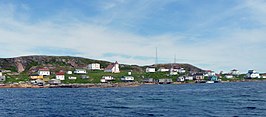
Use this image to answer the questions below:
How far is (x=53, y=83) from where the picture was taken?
198 meters

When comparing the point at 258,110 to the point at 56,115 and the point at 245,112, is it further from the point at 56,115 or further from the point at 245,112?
the point at 56,115

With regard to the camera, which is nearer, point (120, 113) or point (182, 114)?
point (182, 114)

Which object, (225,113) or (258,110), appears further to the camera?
(258,110)

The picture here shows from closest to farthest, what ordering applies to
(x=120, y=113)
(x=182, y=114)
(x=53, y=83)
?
(x=182, y=114) < (x=120, y=113) < (x=53, y=83)

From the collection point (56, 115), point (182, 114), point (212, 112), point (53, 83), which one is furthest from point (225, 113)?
point (53, 83)

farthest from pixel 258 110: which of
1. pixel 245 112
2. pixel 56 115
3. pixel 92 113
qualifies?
pixel 56 115

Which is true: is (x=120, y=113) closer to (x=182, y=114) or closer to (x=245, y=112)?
(x=182, y=114)

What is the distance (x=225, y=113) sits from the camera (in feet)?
164

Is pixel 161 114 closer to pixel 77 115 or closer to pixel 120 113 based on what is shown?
pixel 120 113

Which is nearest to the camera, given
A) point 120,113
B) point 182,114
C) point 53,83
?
point 182,114

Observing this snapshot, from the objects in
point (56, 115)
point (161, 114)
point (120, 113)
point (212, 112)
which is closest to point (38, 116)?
point (56, 115)

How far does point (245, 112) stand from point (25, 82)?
16733 cm

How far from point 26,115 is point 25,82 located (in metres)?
153

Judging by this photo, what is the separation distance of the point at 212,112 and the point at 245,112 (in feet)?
17.4
